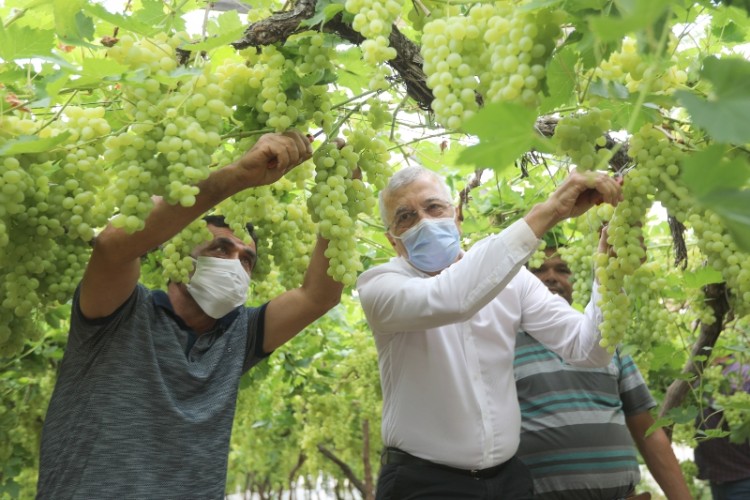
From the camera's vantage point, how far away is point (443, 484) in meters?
2.27

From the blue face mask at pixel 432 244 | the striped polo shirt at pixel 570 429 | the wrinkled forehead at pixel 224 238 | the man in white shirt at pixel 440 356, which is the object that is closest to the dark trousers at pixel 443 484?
the man in white shirt at pixel 440 356

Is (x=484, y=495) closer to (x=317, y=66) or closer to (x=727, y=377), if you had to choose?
(x=317, y=66)

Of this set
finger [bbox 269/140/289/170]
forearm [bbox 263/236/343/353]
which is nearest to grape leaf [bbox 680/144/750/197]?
finger [bbox 269/140/289/170]

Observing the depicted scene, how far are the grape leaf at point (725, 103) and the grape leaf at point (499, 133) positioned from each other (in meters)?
A: 0.17

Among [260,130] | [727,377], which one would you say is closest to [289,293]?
[260,130]

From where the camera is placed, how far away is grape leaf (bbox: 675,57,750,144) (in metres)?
0.78

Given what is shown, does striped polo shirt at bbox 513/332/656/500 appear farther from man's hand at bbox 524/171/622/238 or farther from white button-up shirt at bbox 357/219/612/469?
man's hand at bbox 524/171/622/238

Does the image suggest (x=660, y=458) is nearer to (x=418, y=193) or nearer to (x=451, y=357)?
(x=451, y=357)

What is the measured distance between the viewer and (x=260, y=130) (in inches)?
62.7

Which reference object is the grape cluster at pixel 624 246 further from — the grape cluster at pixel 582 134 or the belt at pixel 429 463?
the belt at pixel 429 463

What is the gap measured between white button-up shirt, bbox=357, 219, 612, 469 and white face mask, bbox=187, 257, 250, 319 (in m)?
0.40

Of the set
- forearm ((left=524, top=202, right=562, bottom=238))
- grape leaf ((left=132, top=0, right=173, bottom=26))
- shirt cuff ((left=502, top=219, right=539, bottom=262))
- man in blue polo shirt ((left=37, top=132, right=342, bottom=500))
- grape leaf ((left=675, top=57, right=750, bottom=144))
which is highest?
grape leaf ((left=675, top=57, right=750, bottom=144))

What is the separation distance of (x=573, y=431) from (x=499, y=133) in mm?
2208

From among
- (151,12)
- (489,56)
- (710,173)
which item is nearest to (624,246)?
(489,56)
